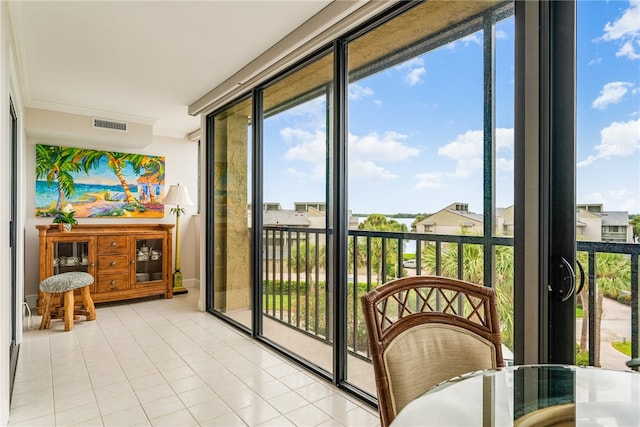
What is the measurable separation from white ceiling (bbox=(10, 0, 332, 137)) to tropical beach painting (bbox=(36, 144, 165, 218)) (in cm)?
82

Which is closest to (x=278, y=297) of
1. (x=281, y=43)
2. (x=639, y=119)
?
(x=281, y=43)

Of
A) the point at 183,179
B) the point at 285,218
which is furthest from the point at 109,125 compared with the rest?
the point at 285,218

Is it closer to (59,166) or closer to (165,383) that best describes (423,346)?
(165,383)

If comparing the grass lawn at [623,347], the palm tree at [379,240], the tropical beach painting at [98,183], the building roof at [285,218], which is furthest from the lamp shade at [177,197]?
the grass lawn at [623,347]

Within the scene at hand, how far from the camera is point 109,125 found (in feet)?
15.5

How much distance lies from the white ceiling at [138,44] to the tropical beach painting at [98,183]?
0.82m

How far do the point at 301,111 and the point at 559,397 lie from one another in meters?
2.53

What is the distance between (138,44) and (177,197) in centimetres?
264

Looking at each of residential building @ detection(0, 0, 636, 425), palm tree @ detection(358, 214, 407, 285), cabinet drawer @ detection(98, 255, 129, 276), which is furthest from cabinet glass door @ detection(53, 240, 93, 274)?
palm tree @ detection(358, 214, 407, 285)

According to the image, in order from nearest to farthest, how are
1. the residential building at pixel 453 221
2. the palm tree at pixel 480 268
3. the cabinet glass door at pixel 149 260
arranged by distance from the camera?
1. the palm tree at pixel 480 268
2. the residential building at pixel 453 221
3. the cabinet glass door at pixel 149 260

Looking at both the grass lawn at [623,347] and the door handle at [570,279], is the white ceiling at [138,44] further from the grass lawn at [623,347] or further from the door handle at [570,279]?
the grass lawn at [623,347]

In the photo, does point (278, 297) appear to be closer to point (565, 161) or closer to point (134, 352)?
point (134, 352)

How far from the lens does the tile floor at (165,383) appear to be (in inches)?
83.8

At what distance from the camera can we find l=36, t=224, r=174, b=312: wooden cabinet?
446 centimetres
